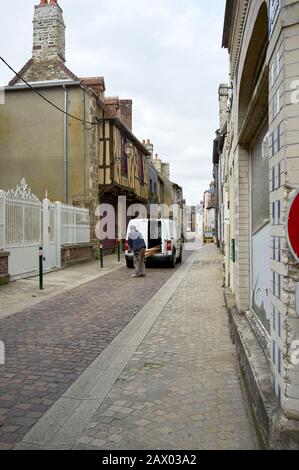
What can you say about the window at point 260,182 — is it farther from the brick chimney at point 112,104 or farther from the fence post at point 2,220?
the brick chimney at point 112,104

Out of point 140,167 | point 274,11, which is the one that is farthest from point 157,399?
point 140,167

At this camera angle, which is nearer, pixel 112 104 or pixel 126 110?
pixel 112 104

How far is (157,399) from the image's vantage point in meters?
3.73

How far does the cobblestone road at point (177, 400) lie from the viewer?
3.00 m

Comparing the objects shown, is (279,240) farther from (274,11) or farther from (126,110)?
(126,110)

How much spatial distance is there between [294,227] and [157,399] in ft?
7.26

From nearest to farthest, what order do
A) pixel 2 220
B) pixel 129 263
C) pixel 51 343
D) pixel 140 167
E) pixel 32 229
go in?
pixel 51 343, pixel 2 220, pixel 32 229, pixel 129 263, pixel 140 167

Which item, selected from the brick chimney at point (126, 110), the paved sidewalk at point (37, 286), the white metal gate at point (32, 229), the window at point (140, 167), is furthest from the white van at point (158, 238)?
the brick chimney at point (126, 110)

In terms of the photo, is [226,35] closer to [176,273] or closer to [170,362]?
[170,362]

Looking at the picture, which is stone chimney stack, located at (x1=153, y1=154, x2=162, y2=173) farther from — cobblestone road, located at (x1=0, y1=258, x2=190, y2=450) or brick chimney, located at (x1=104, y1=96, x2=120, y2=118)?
cobblestone road, located at (x1=0, y1=258, x2=190, y2=450)

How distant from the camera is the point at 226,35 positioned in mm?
7629

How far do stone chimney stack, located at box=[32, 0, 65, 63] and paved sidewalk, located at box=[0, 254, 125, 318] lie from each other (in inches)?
391

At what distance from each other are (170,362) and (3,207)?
765 centimetres

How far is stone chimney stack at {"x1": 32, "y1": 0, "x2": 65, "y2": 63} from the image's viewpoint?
18766 mm
